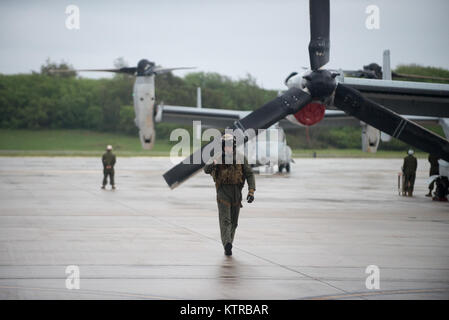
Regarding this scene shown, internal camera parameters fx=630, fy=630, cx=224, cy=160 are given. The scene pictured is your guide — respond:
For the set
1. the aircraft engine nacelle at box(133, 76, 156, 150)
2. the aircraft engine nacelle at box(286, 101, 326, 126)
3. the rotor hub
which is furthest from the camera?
the aircraft engine nacelle at box(133, 76, 156, 150)

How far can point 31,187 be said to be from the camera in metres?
21.8

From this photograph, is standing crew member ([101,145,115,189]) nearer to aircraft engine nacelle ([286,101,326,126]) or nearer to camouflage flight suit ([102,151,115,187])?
camouflage flight suit ([102,151,115,187])

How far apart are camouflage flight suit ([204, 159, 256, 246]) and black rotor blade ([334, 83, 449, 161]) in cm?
546

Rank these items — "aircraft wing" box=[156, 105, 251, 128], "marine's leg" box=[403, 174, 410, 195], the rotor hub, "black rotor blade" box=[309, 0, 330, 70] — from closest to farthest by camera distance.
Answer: the rotor hub → "black rotor blade" box=[309, 0, 330, 70] → "marine's leg" box=[403, 174, 410, 195] → "aircraft wing" box=[156, 105, 251, 128]

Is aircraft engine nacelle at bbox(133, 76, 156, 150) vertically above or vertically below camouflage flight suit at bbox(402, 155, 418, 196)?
above

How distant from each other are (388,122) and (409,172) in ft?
23.3

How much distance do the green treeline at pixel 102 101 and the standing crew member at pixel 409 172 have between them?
51.3m

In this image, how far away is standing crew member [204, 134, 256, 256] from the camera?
29.6 feet

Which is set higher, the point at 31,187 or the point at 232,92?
the point at 232,92

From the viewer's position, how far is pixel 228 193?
9.09 metres

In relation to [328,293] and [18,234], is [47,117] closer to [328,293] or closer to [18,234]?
[18,234]

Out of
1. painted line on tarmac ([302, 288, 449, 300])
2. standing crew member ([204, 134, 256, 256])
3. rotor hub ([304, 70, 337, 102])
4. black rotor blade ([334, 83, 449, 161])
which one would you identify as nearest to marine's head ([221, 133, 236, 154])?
standing crew member ([204, 134, 256, 256])
